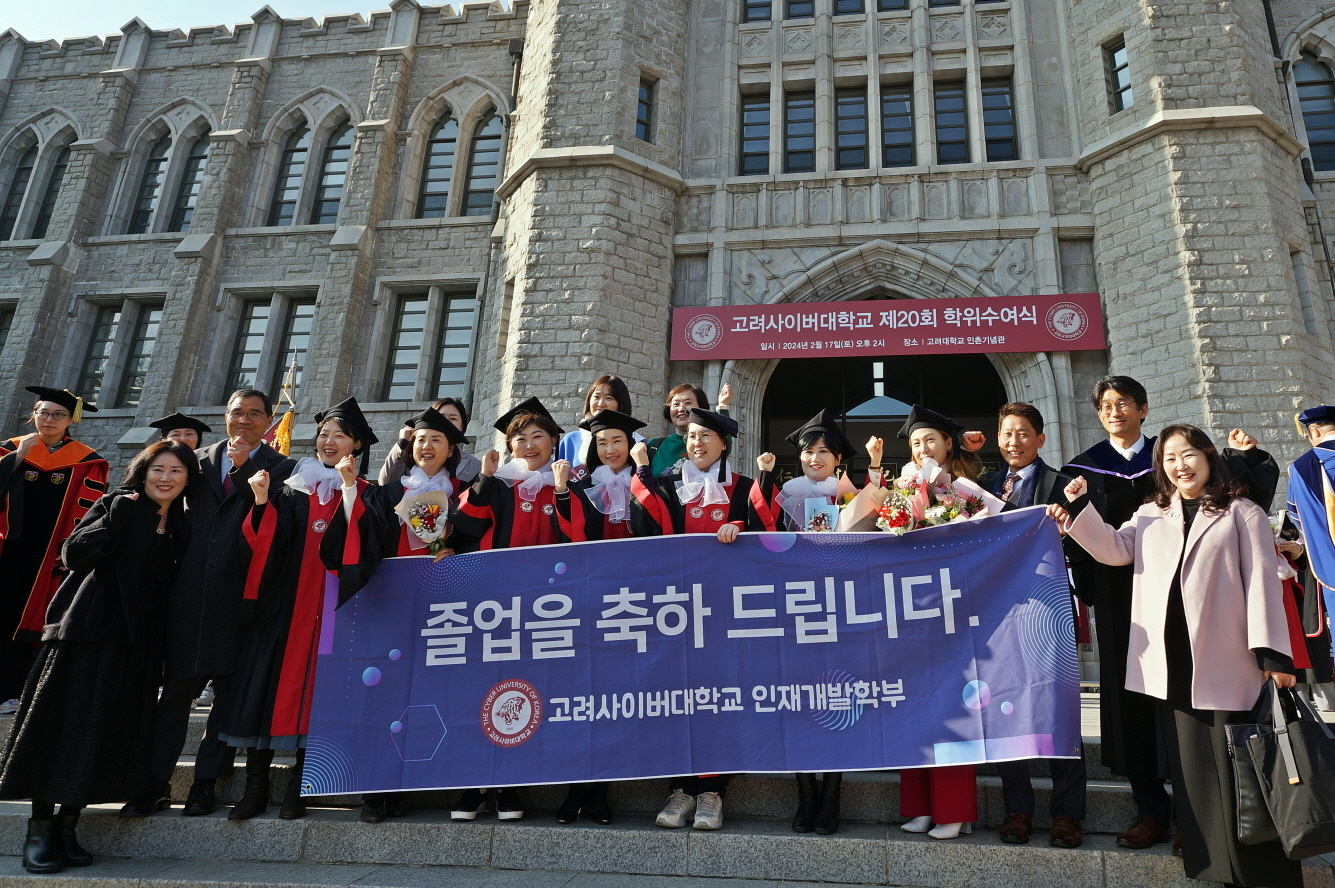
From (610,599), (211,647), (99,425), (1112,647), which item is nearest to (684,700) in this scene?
(610,599)

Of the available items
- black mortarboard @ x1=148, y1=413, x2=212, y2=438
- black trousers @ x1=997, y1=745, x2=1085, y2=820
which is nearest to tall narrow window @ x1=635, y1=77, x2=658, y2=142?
black mortarboard @ x1=148, y1=413, x2=212, y2=438

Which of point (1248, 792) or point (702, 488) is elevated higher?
point (702, 488)

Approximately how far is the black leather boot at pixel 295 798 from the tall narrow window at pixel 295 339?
459 inches

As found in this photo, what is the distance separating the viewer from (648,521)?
15.0ft

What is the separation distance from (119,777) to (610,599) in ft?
8.21

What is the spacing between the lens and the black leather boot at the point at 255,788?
13.2ft

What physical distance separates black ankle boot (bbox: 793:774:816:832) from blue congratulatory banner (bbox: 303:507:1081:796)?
0.19 m

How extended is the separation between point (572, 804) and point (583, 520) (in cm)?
149

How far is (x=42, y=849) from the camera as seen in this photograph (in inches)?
147

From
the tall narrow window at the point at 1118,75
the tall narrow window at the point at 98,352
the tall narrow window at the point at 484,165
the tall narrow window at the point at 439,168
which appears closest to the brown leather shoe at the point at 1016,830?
the tall narrow window at the point at 1118,75

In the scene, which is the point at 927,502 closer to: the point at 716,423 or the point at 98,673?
the point at 716,423

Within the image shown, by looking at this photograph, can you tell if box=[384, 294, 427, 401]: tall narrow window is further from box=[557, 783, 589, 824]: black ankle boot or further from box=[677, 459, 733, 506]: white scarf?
box=[557, 783, 589, 824]: black ankle boot

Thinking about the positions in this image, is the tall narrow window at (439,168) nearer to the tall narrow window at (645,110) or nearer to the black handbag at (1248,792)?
the tall narrow window at (645,110)

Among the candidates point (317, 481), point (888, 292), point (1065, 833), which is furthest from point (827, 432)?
point (888, 292)
